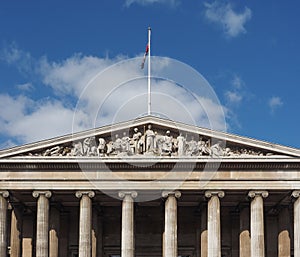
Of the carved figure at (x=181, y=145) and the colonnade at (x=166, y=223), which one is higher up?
the carved figure at (x=181, y=145)

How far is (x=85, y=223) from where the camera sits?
6094 centimetres

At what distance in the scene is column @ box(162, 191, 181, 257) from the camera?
6056 cm

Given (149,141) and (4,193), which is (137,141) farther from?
(4,193)

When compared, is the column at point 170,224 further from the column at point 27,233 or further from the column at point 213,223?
the column at point 27,233

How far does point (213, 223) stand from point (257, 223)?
303 cm

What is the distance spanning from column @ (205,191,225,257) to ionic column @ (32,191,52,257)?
1115 cm

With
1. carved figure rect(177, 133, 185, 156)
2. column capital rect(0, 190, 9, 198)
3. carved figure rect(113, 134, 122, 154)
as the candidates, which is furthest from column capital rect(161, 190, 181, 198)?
column capital rect(0, 190, 9, 198)

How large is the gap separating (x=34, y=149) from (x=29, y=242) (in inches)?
405

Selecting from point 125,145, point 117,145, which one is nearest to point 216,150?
point 125,145

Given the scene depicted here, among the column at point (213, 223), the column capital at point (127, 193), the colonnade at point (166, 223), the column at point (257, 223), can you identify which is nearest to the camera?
the column at point (257, 223)

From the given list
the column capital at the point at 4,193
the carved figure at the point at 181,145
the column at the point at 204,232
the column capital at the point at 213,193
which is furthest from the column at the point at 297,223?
the column capital at the point at 4,193

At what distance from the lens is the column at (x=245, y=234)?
64.8 m

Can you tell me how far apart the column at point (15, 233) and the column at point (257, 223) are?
17.2 meters

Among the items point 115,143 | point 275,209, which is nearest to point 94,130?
point 115,143
